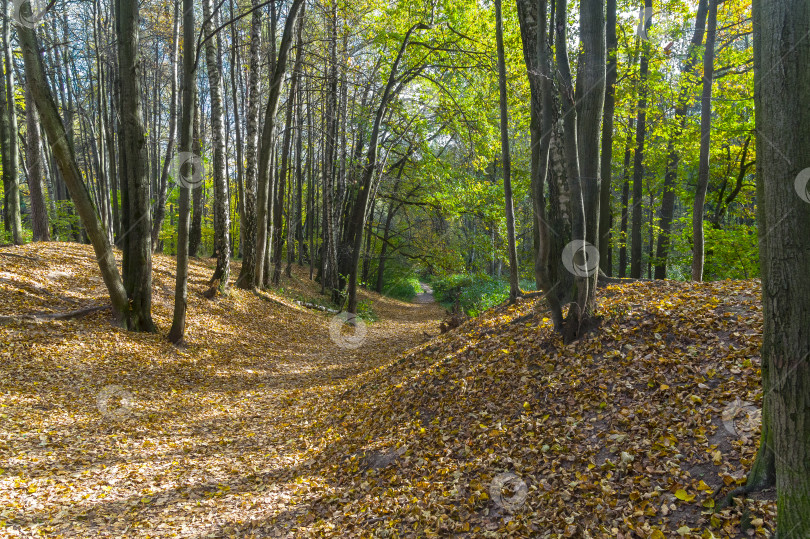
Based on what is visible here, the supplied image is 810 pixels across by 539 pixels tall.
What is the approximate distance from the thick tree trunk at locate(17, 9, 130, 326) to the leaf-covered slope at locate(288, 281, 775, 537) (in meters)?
4.53

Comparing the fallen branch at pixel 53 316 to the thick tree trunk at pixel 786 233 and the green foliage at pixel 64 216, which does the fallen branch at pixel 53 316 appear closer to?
the thick tree trunk at pixel 786 233

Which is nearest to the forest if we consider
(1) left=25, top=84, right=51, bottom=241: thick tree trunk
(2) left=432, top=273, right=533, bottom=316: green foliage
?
(1) left=25, top=84, right=51, bottom=241: thick tree trunk

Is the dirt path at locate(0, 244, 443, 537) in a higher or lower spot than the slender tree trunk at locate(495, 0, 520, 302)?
lower

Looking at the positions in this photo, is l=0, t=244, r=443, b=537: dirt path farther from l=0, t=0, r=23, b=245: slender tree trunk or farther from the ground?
l=0, t=0, r=23, b=245: slender tree trunk

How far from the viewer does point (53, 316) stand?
800cm

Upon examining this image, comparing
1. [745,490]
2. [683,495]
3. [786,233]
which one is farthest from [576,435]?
[786,233]

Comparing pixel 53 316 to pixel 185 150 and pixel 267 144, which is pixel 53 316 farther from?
pixel 267 144

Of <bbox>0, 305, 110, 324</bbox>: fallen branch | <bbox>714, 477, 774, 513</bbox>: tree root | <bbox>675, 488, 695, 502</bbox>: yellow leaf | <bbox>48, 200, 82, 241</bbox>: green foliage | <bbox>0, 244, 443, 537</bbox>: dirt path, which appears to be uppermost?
<bbox>48, 200, 82, 241</bbox>: green foliage

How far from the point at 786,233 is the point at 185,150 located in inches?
326

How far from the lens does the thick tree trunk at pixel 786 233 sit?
2355mm

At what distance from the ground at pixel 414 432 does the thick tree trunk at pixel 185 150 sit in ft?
1.98

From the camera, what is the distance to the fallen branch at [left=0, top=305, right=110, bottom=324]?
7.53 m

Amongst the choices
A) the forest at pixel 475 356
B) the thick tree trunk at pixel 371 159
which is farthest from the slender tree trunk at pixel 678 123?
the thick tree trunk at pixel 371 159

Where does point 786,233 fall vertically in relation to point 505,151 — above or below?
below
